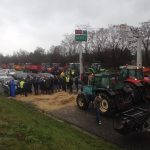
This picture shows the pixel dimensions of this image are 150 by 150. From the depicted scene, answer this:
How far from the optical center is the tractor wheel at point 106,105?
1669cm

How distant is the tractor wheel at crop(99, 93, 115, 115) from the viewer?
16688mm

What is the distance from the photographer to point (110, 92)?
17.0m

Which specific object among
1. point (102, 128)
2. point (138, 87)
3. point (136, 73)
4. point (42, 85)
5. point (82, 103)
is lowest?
point (102, 128)

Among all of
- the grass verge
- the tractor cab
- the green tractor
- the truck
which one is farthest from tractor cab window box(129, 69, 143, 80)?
the grass verge

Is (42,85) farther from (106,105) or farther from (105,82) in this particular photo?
(106,105)

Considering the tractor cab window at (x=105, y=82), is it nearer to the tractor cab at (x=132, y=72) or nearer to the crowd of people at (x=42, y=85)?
the tractor cab at (x=132, y=72)

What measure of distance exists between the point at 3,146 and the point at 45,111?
10.5m

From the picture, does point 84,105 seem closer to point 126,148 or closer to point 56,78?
point 126,148

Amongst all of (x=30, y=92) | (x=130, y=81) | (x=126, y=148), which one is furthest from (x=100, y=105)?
(x=30, y=92)

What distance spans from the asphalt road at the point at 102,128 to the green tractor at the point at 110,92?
72 centimetres

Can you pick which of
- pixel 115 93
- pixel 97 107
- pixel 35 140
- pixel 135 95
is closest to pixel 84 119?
pixel 97 107

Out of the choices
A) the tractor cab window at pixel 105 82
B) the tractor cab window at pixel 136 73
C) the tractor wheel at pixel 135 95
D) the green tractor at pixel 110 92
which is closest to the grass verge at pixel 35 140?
the green tractor at pixel 110 92

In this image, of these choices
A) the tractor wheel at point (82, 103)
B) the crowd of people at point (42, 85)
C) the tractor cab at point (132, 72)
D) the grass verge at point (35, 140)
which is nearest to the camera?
the grass verge at point (35, 140)

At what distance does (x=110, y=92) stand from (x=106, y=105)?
2.36 feet
